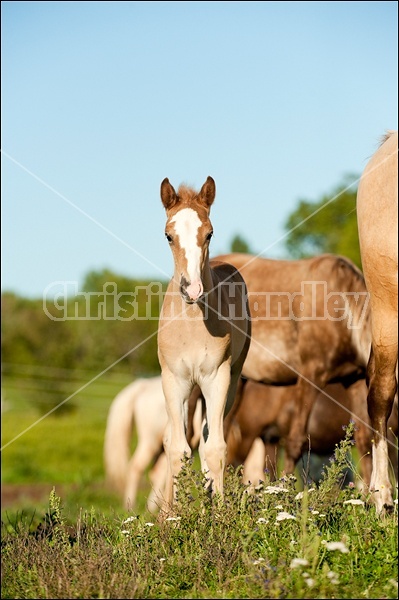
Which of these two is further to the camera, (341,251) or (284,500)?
(341,251)

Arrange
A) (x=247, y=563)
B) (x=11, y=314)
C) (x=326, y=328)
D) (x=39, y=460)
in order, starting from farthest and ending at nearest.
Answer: (x=11, y=314) → (x=39, y=460) → (x=326, y=328) → (x=247, y=563)

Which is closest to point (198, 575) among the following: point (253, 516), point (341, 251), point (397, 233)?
point (253, 516)

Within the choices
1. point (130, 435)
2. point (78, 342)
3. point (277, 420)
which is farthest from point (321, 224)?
point (277, 420)

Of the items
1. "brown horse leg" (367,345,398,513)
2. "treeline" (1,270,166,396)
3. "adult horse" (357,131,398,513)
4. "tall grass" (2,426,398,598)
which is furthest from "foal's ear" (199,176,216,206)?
"treeline" (1,270,166,396)

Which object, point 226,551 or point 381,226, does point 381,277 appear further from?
point 226,551

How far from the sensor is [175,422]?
5.63 metres

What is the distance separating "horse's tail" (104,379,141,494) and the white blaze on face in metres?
9.55

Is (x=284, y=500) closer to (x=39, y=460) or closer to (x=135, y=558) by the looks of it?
(x=135, y=558)

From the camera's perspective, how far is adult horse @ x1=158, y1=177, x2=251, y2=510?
17.5 ft

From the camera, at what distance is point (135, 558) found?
12.6 ft

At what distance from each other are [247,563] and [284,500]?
104 cm

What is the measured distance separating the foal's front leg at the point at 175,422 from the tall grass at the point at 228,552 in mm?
789

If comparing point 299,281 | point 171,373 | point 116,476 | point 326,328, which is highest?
point 299,281

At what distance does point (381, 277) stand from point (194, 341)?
160cm
